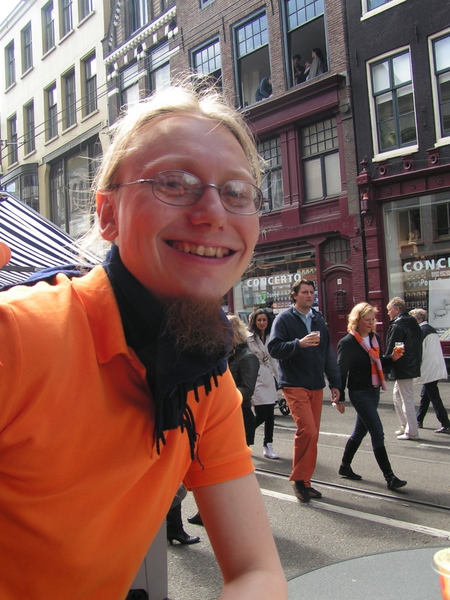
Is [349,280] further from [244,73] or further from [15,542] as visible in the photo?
[15,542]

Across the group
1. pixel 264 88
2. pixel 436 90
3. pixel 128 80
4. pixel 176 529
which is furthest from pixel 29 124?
pixel 176 529

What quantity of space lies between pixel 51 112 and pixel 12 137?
4493 millimetres

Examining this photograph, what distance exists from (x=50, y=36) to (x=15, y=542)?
28.5 meters

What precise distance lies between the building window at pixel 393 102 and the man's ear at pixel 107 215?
13.7 metres

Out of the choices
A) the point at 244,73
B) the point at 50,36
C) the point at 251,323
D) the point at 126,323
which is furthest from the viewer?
the point at 50,36

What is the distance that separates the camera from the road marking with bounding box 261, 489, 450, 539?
400 centimetres

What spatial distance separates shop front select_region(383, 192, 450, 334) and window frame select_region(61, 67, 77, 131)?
15.6 meters

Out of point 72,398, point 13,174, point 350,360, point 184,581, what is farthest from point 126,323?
point 13,174

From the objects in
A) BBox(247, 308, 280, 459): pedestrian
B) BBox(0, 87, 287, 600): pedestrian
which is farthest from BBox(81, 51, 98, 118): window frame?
BBox(0, 87, 287, 600): pedestrian

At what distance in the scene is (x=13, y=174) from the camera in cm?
2653

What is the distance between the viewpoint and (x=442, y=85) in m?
12.9

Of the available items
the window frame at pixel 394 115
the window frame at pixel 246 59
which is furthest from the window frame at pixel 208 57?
the window frame at pixel 394 115

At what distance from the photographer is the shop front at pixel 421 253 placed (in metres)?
13.0

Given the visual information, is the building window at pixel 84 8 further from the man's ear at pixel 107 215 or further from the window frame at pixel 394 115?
the man's ear at pixel 107 215
